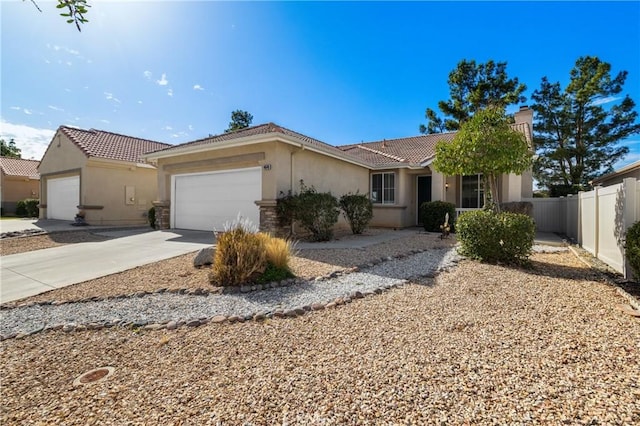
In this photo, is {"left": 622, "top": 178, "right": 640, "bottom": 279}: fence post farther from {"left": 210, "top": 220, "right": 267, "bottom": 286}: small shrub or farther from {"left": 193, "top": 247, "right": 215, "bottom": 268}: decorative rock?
{"left": 193, "top": 247, "right": 215, "bottom": 268}: decorative rock

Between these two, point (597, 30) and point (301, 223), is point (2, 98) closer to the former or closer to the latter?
point (301, 223)

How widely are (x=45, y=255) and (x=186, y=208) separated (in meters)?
5.08

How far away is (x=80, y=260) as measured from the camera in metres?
7.63

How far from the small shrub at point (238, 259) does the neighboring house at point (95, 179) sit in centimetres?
1355

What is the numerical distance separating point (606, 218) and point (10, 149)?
70975mm

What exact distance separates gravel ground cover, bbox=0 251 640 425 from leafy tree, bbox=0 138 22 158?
63.2 meters

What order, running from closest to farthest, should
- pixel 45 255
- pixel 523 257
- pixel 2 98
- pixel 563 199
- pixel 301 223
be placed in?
pixel 523 257, pixel 2 98, pixel 45 255, pixel 301 223, pixel 563 199

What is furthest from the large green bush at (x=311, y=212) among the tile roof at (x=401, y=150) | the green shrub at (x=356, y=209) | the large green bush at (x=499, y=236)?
the tile roof at (x=401, y=150)

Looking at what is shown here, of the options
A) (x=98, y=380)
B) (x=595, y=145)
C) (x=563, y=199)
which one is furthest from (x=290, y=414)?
(x=595, y=145)

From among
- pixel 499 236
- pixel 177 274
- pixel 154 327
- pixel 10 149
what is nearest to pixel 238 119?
pixel 177 274

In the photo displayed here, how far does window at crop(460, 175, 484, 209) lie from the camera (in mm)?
14086

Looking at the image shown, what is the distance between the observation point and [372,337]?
3324mm

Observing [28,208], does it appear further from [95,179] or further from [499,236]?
[499,236]

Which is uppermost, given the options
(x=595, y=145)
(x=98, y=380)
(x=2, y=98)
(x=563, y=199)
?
(x=595, y=145)
